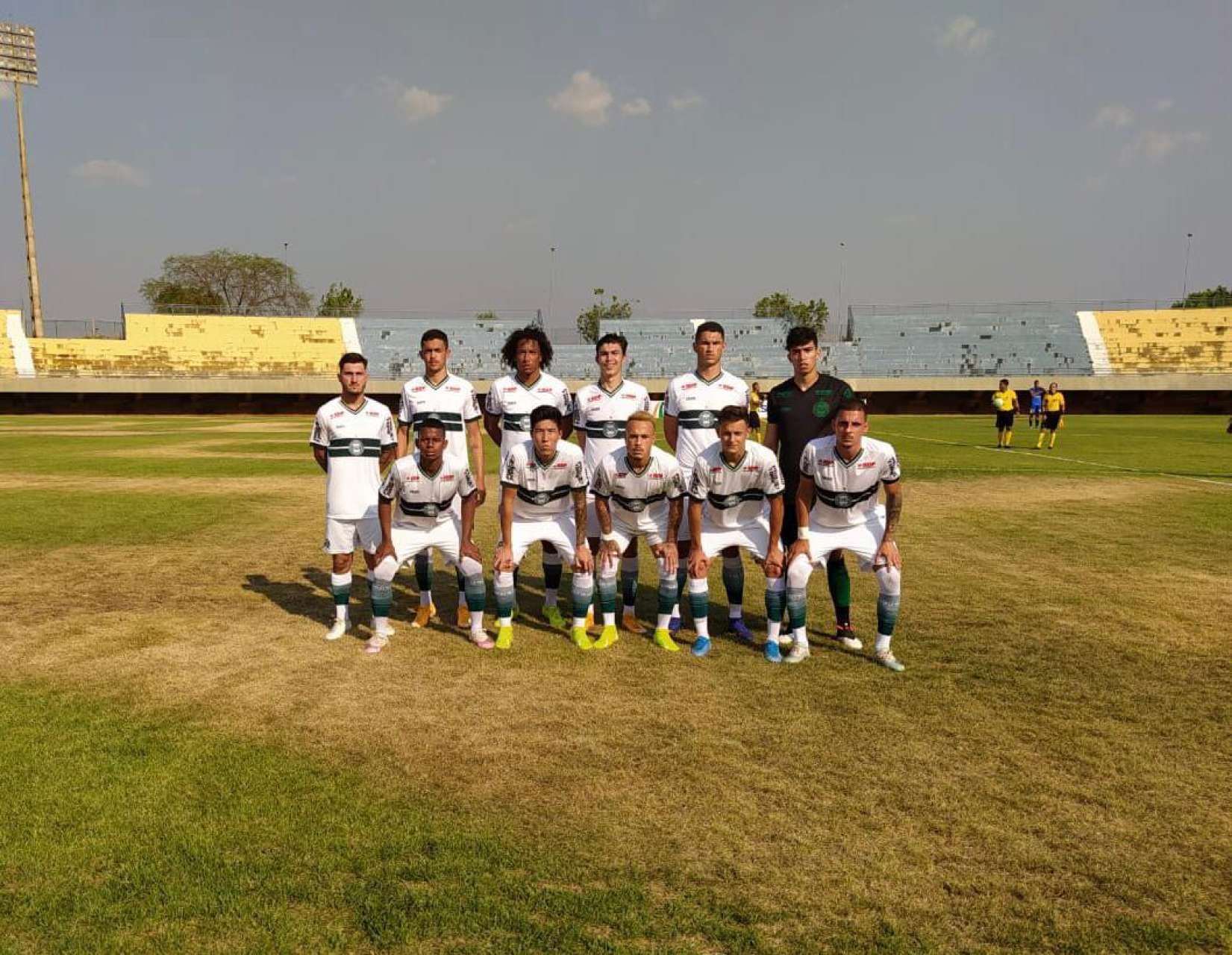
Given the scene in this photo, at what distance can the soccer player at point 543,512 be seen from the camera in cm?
607

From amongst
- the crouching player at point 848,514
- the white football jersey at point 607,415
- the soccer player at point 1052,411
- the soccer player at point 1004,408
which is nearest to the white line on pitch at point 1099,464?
the soccer player at point 1004,408

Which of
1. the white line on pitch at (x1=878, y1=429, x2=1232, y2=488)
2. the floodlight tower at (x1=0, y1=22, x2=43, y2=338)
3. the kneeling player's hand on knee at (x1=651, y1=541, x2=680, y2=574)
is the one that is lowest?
the white line on pitch at (x1=878, y1=429, x2=1232, y2=488)

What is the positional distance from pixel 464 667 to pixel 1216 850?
429 cm

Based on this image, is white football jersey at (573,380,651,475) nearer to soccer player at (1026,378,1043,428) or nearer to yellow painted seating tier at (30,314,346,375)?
soccer player at (1026,378,1043,428)

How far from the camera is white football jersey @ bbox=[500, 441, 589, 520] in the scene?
620 centimetres

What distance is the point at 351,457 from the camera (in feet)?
21.1

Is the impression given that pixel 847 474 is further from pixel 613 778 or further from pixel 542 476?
pixel 613 778

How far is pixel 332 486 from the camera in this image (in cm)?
642

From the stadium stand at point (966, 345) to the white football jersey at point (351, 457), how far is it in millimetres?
48548

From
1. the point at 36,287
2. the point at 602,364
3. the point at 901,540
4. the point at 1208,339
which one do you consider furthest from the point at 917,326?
the point at 36,287

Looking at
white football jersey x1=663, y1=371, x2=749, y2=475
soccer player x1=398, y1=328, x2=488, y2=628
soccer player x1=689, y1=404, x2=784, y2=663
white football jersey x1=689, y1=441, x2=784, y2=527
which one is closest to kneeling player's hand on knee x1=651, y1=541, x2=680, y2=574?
soccer player x1=689, y1=404, x2=784, y2=663

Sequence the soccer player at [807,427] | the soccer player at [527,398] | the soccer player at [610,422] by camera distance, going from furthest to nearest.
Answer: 1. the soccer player at [527,398]
2. the soccer player at [610,422]
3. the soccer player at [807,427]

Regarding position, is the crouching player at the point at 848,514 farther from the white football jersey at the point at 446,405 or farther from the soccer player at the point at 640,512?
the white football jersey at the point at 446,405

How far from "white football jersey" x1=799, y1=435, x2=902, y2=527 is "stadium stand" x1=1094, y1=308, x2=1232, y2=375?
171ft
